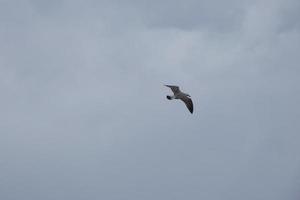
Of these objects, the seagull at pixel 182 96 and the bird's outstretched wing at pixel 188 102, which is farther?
the bird's outstretched wing at pixel 188 102

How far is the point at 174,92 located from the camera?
4658 inches

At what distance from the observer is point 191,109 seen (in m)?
121

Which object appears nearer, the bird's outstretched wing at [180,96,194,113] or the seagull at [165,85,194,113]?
the seagull at [165,85,194,113]

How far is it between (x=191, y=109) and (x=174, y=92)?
3.69 m
